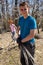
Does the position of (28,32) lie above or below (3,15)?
above

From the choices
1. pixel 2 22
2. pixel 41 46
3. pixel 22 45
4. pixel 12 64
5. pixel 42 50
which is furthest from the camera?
pixel 2 22

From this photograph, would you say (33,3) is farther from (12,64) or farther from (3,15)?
(12,64)

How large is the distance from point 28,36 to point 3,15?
22.1 ft

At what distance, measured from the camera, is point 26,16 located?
314 cm

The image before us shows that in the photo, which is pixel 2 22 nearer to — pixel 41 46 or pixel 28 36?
pixel 41 46

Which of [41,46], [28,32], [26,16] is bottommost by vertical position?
[41,46]

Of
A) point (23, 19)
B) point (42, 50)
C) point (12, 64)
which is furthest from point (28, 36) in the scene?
point (42, 50)

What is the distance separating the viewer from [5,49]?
5.96 meters

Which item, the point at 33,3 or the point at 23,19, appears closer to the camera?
the point at 23,19

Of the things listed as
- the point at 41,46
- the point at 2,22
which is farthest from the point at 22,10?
the point at 2,22

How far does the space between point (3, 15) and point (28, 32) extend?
666 centimetres

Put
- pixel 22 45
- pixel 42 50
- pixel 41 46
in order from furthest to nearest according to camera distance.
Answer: pixel 41 46
pixel 42 50
pixel 22 45

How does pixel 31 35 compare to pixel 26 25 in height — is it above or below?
Answer: below

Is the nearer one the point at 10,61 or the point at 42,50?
the point at 10,61
